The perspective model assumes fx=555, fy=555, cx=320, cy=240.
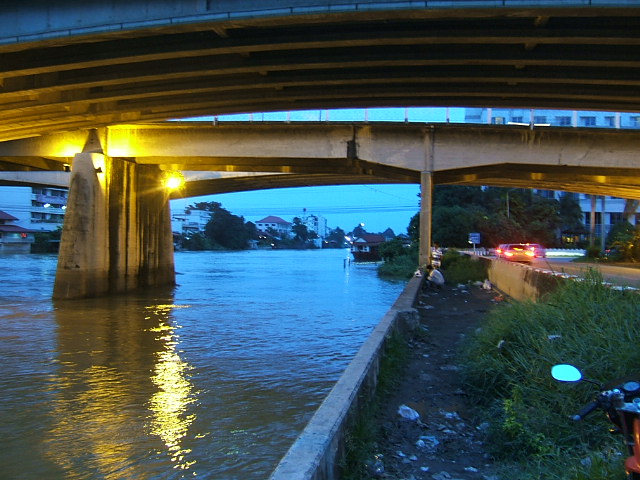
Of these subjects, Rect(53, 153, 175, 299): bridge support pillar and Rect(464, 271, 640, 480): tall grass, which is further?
Rect(53, 153, 175, 299): bridge support pillar

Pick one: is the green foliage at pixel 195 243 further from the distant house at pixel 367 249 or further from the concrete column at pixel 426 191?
the concrete column at pixel 426 191

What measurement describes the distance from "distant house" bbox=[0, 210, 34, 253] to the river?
217 feet

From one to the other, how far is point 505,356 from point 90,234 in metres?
17.8

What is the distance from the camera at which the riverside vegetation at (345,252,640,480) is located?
13.2 ft

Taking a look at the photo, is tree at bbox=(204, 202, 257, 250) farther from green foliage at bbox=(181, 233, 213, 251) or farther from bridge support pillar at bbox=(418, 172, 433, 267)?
bridge support pillar at bbox=(418, 172, 433, 267)

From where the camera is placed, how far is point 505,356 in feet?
20.9

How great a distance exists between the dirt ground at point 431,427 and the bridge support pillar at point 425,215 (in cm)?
1477

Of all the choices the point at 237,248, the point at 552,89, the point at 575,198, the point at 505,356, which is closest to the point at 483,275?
the point at 552,89

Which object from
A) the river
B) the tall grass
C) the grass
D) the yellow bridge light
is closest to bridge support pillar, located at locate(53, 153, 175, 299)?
the yellow bridge light

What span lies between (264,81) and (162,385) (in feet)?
32.9

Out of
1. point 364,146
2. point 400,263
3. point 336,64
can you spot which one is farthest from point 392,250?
point 336,64

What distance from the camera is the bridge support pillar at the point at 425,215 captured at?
24.1m

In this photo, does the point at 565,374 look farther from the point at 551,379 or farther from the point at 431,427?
the point at 431,427

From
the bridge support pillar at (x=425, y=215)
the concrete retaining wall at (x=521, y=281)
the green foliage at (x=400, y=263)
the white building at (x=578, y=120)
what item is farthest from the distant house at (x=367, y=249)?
the concrete retaining wall at (x=521, y=281)
